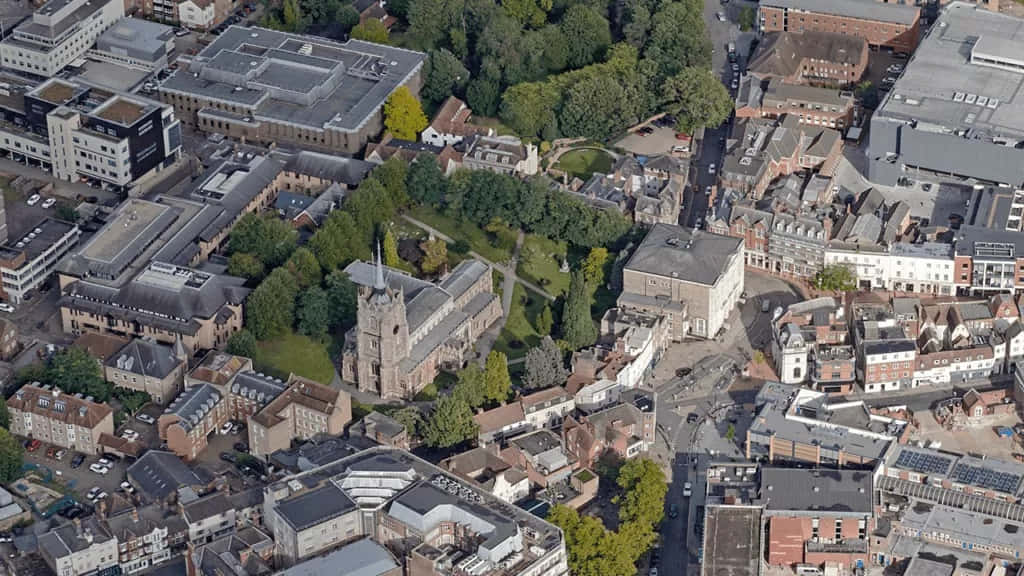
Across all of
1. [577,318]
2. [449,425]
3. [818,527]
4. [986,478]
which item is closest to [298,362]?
[449,425]

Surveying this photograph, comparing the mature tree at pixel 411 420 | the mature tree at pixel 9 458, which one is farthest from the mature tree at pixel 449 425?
the mature tree at pixel 9 458

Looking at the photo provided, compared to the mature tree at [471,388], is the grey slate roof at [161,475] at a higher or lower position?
lower

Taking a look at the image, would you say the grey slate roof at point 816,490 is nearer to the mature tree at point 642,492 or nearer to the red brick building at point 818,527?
the red brick building at point 818,527

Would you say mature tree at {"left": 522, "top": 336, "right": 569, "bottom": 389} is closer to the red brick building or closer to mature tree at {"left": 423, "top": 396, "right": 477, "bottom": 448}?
mature tree at {"left": 423, "top": 396, "right": 477, "bottom": 448}

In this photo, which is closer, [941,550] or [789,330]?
[941,550]

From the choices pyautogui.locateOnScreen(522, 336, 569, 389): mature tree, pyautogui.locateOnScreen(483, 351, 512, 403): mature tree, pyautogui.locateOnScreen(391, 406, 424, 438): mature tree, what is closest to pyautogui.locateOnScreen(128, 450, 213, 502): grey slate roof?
pyautogui.locateOnScreen(391, 406, 424, 438): mature tree

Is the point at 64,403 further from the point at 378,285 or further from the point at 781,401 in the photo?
the point at 781,401

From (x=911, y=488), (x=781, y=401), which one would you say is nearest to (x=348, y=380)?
(x=781, y=401)
